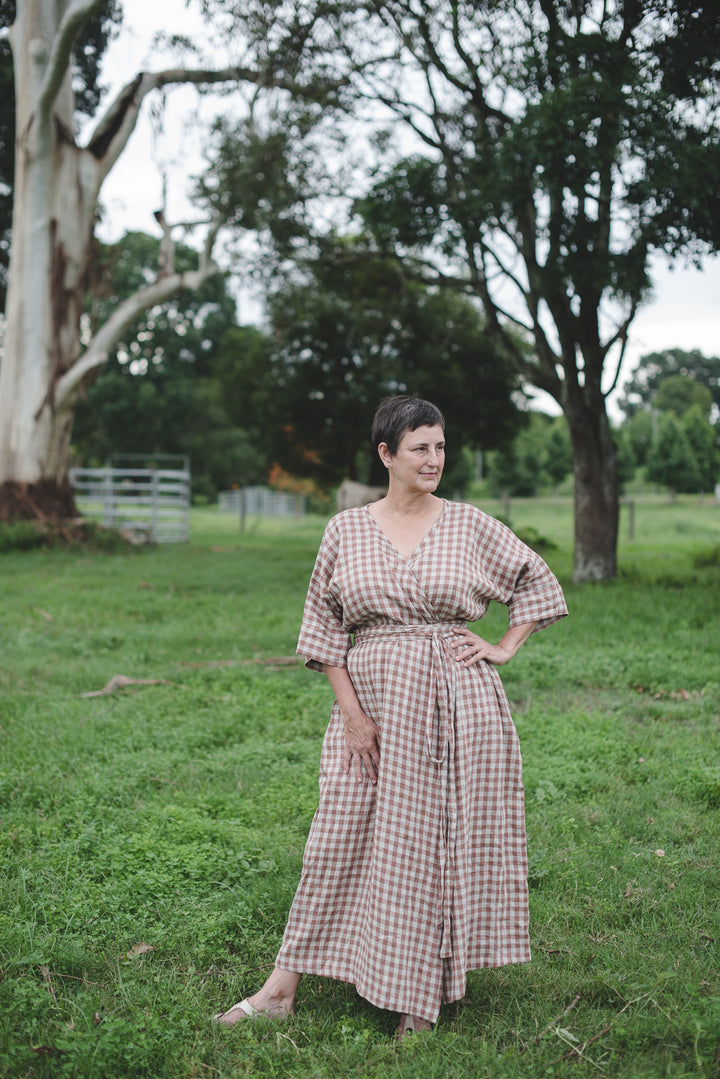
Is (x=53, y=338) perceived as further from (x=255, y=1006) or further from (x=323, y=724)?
(x=255, y=1006)

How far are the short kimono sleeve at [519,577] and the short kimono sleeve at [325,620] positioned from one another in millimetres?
492

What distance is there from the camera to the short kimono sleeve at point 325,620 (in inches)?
117

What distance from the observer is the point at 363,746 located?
2.91 meters

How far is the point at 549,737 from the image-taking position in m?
5.50

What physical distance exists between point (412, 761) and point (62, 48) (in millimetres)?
15567

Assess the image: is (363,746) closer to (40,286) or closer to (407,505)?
(407,505)

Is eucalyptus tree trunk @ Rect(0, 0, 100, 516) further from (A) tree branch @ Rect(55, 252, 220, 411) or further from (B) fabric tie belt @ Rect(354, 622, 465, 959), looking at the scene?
(B) fabric tie belt @ Rect(354, 622, 465, 959)

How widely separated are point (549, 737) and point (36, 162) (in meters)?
15.6

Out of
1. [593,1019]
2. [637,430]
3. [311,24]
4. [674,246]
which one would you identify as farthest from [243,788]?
[637,430]

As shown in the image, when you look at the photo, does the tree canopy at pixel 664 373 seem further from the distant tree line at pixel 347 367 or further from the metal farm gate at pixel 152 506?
the metal farm gate at pixel 152 506

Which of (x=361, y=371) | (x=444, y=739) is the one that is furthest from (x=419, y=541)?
(x=361, y=371)

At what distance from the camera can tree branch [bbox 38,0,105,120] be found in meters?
14.1

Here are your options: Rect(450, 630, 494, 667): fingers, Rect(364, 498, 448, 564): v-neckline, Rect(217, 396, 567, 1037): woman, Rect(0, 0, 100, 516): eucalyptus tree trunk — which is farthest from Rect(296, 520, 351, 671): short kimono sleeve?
Rect(0, 0, 100, 516): eucalyptus tree trunk

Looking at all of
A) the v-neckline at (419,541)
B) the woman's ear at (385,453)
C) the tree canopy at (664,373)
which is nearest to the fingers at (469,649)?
the v-neckline at (419,541)
